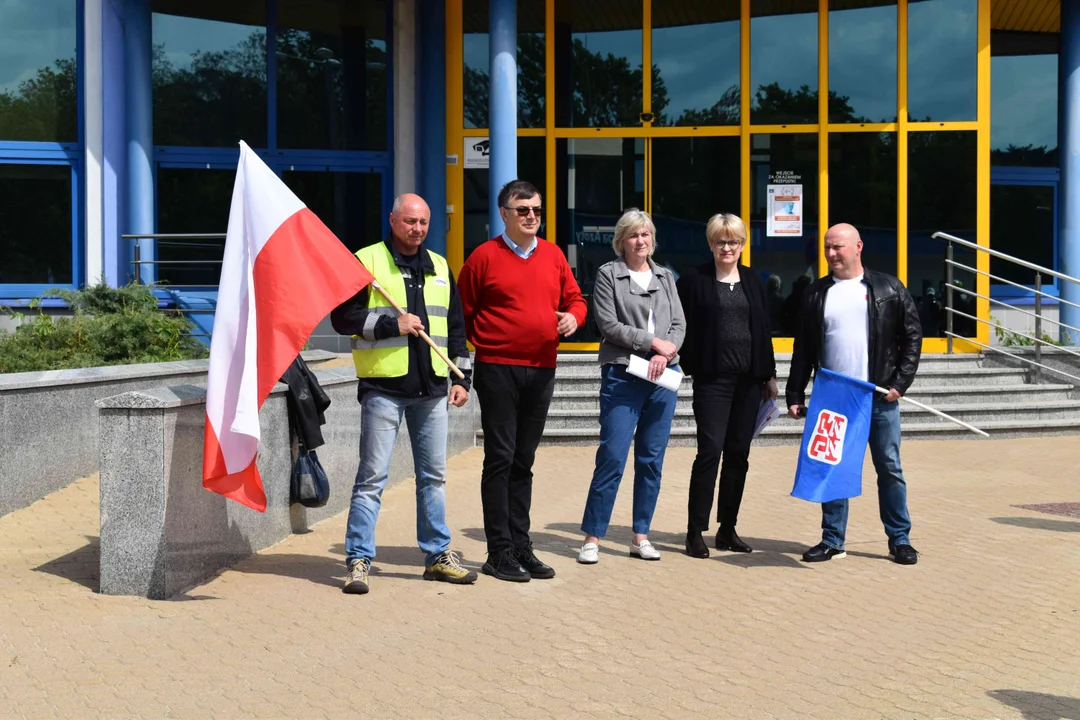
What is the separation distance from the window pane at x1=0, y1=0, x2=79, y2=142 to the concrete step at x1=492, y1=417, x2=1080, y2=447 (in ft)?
21.8

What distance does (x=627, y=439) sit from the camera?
23.0 feet

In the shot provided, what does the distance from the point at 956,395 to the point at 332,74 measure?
26.1ft

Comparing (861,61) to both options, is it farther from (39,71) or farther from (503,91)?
(39,71)

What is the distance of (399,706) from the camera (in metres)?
4.51

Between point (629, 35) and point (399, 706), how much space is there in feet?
38.0

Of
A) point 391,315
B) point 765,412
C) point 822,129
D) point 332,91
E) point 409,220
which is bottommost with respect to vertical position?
point 765,412

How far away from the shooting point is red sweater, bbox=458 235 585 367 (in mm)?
6477

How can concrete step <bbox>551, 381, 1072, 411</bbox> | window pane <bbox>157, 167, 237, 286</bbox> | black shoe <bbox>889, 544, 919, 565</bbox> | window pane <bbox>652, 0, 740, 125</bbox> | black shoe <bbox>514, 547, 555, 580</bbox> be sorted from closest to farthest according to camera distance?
black shoe <bbox>514, 547, 555, 580</bbox> → black shoe <bbox>889, 544, 919, 565</bbox> → concrete step <bbox>551, 381, 1072, 411</bbox> → window pane <bbox>652, 0, 740, 125</bbox> → window pane <bbox>157, 167, 237, 286</bbox>

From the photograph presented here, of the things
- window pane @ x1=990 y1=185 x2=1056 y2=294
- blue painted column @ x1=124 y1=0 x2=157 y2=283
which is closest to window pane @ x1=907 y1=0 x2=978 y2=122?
window pane @ x1=990 y1=185 x2=1056 y2=294

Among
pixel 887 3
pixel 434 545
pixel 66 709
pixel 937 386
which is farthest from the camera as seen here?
pixel 887 3

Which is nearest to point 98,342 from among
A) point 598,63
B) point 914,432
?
point 598,63

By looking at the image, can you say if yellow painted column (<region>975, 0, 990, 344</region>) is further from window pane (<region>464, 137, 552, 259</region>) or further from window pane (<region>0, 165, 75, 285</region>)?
window pane (<region>0, 165, 75, 285</region>)

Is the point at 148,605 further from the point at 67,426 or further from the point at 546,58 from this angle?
the point at 546,58

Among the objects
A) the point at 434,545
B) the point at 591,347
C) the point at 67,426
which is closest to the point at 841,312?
the point at 434,545
